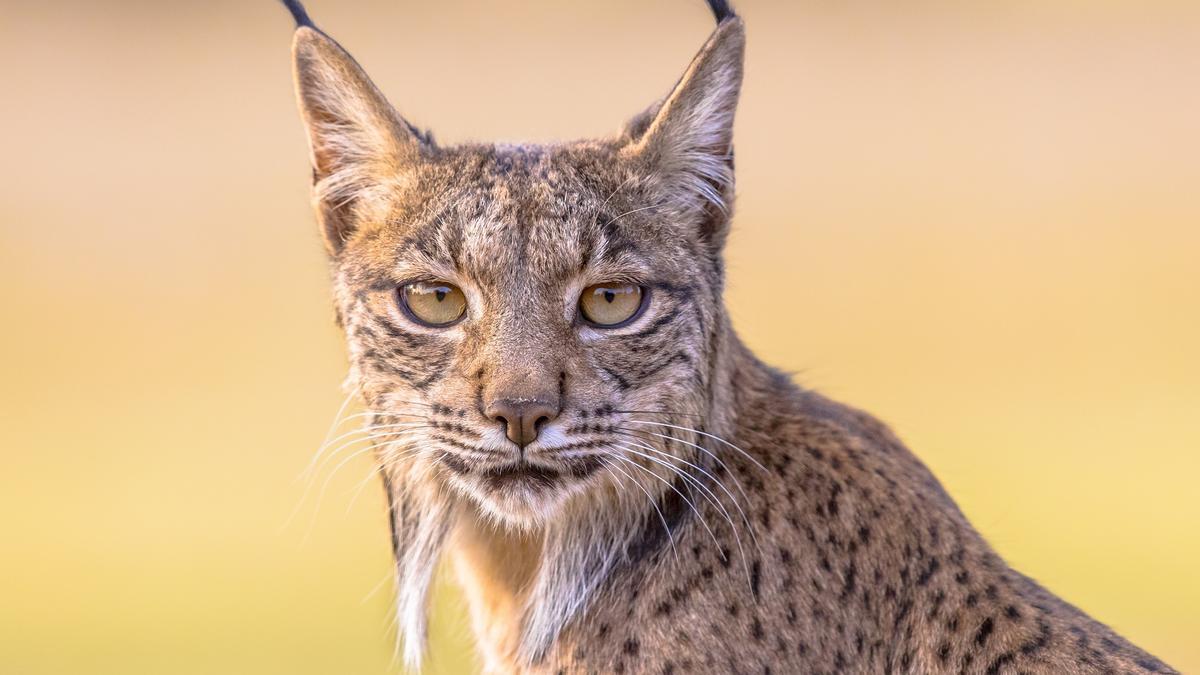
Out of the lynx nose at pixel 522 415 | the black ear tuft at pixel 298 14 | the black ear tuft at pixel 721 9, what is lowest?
the lynx nose at pixel 522 415

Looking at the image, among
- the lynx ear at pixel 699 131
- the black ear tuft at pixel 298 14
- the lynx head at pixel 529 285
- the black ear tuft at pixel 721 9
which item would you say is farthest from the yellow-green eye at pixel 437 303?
the black ear tuft at pixel 721 9

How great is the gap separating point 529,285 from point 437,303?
369 millimetres

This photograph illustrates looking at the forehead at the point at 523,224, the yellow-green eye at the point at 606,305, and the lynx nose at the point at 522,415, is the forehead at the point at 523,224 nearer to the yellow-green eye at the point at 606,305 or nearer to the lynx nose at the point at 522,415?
the yellow-green eye at the point at 606,305

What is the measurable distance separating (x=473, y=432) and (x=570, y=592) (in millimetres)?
797

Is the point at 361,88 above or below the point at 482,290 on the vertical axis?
above

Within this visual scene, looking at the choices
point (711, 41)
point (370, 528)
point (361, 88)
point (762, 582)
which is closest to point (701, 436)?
point (762, 582)

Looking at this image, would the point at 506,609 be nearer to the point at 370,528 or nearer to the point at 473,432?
the point at 473,432

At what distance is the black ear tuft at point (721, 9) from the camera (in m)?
5.55

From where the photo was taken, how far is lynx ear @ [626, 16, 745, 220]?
550 cm

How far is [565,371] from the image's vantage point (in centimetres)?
529

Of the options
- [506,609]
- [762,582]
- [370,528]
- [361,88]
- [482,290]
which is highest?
[361,88]

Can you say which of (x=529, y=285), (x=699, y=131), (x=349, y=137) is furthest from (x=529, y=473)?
(x=349, y=137)

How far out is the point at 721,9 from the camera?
222 inches

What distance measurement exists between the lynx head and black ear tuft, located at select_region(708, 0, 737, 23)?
2cm
